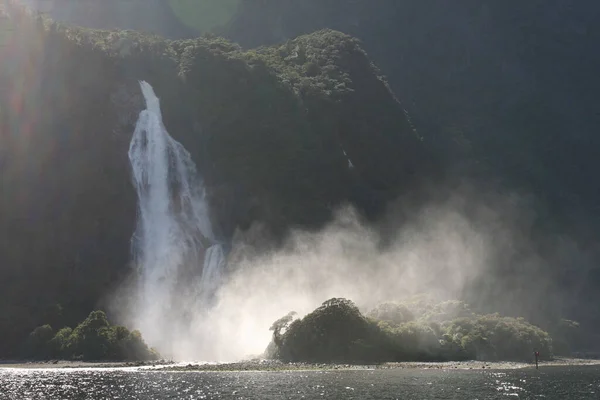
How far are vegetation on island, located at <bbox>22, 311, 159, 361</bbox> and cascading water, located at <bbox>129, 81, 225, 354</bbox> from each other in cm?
870

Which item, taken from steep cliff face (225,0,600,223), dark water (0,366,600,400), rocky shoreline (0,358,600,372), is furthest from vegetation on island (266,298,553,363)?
steep cliff face (225,0,600,223)

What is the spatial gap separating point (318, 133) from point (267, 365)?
68.6 m

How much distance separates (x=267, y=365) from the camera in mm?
67500

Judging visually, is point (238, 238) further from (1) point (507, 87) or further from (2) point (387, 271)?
(1) point (507, 87)

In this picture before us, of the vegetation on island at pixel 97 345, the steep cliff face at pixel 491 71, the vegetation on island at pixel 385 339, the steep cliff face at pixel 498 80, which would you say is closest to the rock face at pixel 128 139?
the vegetation on island at pixel 97 345

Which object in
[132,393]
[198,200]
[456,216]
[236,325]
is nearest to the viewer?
[132,393]

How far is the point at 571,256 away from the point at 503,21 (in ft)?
281

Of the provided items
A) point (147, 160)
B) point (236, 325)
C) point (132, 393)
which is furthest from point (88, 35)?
point (132, 393)

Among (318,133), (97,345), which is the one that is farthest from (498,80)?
(97,345)

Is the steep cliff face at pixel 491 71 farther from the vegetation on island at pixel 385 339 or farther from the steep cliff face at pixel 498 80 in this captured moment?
the vegetation on island at pixel 385 339

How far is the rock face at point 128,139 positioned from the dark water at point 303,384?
3360cm

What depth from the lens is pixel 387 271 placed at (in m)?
98.8

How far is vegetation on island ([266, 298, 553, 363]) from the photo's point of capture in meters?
72.6

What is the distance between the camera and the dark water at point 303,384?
42.9m
